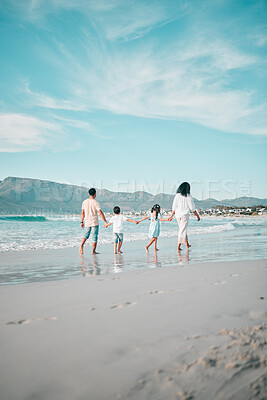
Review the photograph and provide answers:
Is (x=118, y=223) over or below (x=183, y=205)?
below

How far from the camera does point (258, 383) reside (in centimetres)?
169

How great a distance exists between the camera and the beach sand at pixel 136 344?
66.2 inches

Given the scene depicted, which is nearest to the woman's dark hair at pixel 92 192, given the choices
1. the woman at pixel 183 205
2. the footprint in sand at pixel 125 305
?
the woman at pixel 183 205

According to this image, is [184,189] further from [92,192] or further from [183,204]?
[92,192]

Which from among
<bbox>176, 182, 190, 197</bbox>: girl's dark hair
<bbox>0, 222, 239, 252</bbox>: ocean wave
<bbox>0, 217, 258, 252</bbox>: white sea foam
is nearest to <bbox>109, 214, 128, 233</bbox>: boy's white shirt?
<bbox>176, 182, 190, 197</bbox>: girl's dark hair

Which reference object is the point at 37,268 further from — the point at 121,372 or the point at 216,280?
the point at 121,372

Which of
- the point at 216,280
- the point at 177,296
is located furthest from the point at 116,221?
the point at 177,296

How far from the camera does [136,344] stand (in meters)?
2.19

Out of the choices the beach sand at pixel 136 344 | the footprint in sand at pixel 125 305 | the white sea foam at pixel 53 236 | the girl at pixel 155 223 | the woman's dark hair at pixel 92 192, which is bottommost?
the white sea foam at pixel 53 236

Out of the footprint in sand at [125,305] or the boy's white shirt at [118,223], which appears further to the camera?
the boy's white shirt at [118,223]

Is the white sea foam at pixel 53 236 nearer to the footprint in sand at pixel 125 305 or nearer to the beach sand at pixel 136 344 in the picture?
the beach sand at pixel 136 344

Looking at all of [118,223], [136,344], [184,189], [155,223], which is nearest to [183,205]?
[184,189]

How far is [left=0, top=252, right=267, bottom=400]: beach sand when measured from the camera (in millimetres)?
1681

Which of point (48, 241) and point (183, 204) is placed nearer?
point (183, 204)
